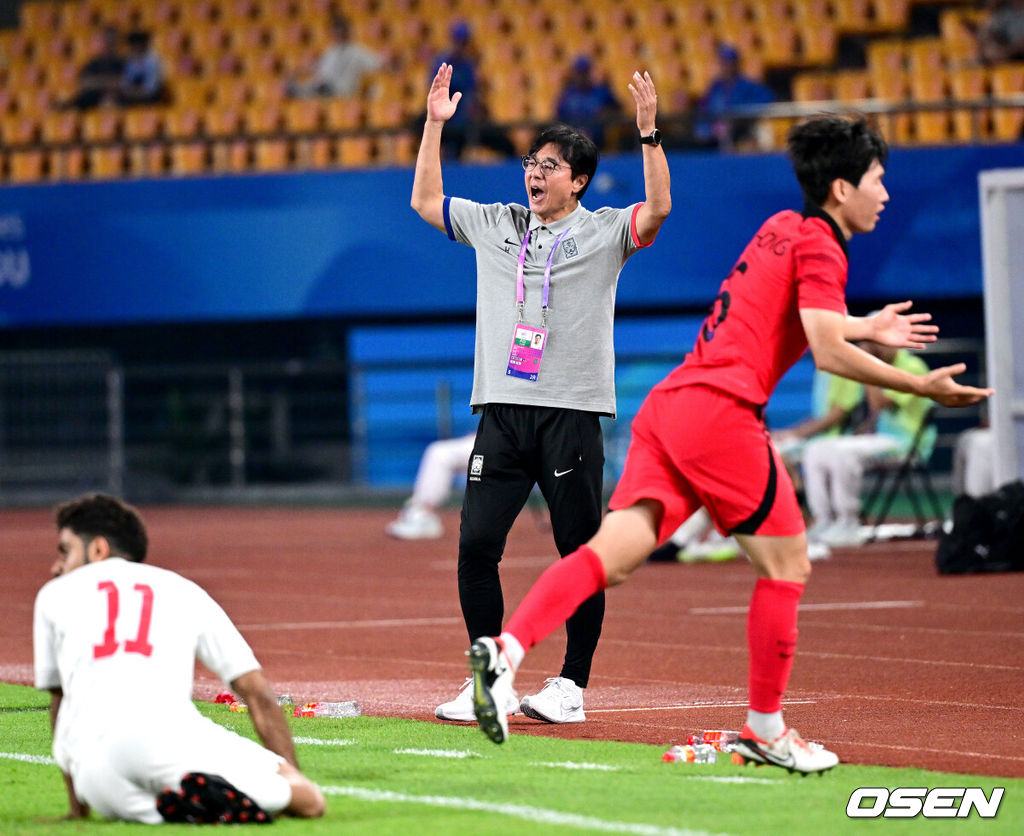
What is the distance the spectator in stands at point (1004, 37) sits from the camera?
21609 millimetres

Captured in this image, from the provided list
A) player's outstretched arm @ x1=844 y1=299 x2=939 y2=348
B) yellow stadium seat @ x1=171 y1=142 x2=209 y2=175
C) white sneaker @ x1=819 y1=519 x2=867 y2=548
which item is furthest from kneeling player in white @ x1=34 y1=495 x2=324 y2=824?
yellow stadium seat @ x1=171 y1=142 x2=209 y2=175

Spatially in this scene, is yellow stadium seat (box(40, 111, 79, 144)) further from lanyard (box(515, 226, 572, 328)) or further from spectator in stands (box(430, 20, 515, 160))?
lanyard (box(515, 226, 572, 328))

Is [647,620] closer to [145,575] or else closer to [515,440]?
[515,440]

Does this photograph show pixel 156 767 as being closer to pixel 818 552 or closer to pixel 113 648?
pixel 113 648

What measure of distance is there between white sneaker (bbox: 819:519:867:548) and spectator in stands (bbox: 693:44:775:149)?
7.35 meters

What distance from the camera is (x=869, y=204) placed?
18.4 ft

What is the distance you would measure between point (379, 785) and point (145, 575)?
1142mm

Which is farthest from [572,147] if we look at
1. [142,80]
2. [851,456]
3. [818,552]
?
[142,80]

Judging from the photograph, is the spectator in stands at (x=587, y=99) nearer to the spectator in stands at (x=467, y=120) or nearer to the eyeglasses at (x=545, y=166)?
the spectator in stands at (x=467, y=120)

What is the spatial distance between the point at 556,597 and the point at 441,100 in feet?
8.46

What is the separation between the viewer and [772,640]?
5523mm

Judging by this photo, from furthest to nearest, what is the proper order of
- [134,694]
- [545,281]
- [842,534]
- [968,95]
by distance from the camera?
[968,95]
[842,534]
[545,281]
[134,694]

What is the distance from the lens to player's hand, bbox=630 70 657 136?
6.54 m

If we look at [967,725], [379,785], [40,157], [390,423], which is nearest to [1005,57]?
[390,423]
